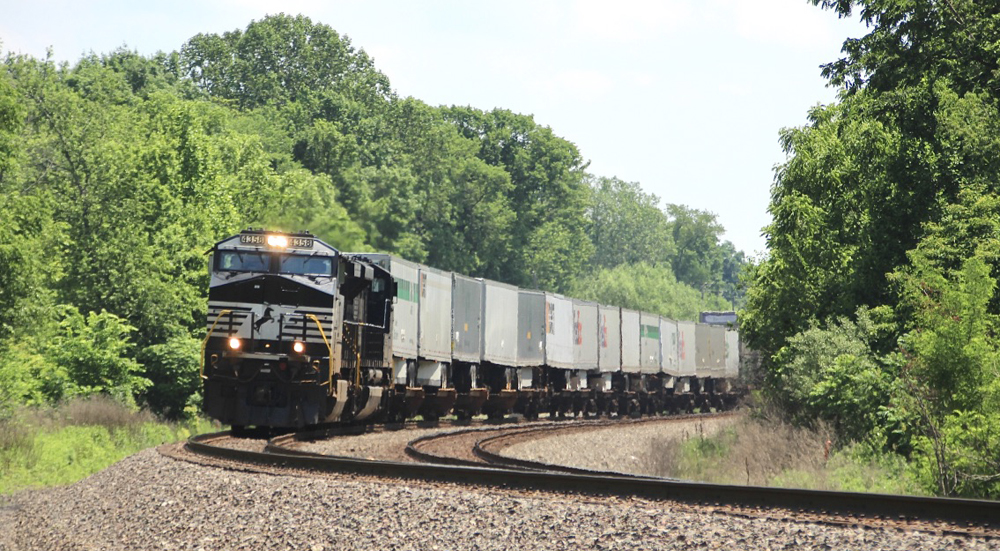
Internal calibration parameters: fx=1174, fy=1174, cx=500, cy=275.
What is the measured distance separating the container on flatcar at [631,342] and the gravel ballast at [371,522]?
32563 mm

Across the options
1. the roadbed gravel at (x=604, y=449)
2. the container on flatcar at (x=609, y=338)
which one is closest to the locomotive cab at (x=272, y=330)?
the roadbed gravel at (x=604, y=449)

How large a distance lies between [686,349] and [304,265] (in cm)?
3422

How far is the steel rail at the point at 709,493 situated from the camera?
927 cm

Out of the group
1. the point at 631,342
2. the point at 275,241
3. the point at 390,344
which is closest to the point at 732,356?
the point at 631,342

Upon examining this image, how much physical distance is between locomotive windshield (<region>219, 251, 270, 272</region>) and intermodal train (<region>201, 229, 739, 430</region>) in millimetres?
18

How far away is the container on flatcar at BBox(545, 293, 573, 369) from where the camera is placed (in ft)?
127

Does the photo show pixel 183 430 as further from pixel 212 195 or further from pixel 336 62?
pixel 336 62

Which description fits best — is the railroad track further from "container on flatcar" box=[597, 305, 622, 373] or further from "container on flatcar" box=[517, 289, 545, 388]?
"container on flatcar" box=[597, 305, 622, 373]

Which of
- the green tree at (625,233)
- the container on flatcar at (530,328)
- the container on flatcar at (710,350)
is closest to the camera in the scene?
the container on flatcar at (530,328)

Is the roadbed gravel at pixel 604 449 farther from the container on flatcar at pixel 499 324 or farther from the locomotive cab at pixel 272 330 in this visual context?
the locomotive cab at pixel 272 330

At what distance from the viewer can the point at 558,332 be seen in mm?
39406

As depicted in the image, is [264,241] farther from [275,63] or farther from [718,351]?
[275,63]

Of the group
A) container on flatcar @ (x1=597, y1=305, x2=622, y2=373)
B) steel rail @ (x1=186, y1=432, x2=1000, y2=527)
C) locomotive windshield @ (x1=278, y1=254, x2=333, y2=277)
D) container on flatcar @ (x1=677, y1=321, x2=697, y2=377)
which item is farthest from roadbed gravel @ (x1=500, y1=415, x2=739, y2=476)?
container on flatcar @ (x1=677, y1=321, x2=697, y2=377)

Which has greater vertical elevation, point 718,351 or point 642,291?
point 642,291
